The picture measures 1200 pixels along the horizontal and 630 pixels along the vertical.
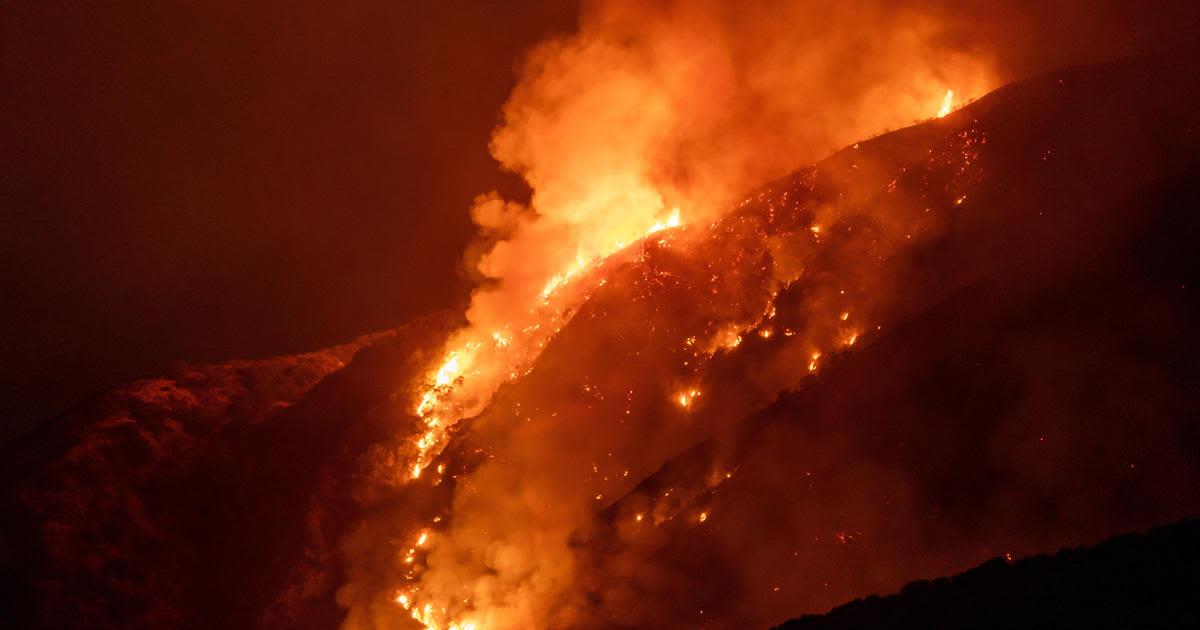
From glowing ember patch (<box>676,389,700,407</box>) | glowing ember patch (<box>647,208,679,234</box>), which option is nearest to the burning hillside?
glowing ember patch (<box>676,389,700,407</box>)

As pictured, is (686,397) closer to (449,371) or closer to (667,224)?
(449,371)

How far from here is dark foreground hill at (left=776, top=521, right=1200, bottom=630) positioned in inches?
247

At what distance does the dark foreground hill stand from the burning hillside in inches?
116

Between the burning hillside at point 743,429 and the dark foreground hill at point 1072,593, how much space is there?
2942mm

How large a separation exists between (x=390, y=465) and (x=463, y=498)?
10.3 ft

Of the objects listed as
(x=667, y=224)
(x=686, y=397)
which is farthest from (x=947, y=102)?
(x=686, y=397)

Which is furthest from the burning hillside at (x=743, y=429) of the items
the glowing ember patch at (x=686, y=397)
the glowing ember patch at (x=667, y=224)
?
the glowing ember patch at (x=667, y=224)

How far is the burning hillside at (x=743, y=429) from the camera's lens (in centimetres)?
1159

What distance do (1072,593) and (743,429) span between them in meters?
7.43

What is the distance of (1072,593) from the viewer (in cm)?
686

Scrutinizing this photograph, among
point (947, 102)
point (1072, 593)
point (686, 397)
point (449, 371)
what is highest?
point (947, 102)

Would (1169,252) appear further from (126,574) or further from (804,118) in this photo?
(126,574)

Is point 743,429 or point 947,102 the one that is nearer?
point 743,429

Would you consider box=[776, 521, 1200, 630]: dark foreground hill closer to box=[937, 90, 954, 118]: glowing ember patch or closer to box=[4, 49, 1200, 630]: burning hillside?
box=[4, 49, 1200, 630]: burning hillside
